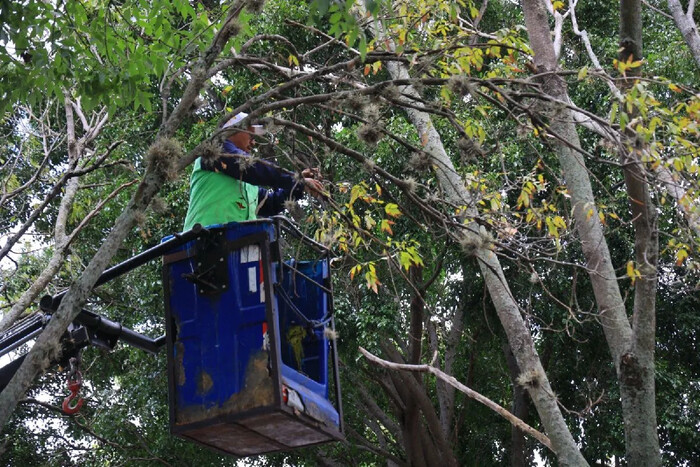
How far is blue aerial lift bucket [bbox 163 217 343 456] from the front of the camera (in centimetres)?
417

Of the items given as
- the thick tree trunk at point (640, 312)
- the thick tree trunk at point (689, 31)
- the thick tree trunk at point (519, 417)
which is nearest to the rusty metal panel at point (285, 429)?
the thick tree trunk at point (640, 312)

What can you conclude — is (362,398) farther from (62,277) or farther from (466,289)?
(62,277)

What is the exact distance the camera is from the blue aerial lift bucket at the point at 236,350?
164 inches

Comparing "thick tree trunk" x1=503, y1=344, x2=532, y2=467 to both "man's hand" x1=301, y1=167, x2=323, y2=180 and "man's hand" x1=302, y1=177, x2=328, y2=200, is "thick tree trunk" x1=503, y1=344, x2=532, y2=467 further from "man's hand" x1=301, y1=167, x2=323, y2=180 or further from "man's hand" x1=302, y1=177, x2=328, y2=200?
"man's hand" x1=302, y1=177, x2=328, y2=200

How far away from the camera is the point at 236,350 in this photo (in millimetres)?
4262

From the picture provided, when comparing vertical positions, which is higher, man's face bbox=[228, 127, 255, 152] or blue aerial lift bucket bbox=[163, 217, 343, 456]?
man's face bbox=[228, 127, 255, 152]

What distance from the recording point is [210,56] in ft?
13.9

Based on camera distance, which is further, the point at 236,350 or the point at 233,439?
the point at 233,439

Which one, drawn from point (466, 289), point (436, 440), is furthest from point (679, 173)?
point (436, 440)

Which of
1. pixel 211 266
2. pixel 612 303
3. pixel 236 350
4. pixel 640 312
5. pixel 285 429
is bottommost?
pixel 285 429

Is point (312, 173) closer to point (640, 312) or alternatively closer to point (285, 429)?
point (285, 429)

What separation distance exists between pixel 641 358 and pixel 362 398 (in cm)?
675

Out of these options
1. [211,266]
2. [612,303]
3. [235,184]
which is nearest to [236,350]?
[211,266]

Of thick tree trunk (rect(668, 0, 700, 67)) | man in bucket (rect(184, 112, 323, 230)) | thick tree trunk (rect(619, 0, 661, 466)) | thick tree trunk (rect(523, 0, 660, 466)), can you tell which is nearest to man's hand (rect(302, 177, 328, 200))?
man in bucket (rect(184, 112, 323, 230))
